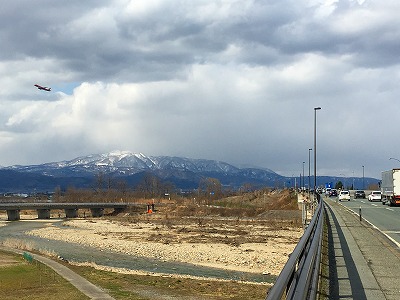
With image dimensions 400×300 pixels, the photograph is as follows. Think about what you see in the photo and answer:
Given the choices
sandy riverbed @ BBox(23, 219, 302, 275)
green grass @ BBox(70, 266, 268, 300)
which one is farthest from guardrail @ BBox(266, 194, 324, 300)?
sandy riverbed @ BBox(23, 219, 302, 275)

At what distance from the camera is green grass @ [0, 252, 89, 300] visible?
18.4 meters

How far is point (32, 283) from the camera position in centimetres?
2145

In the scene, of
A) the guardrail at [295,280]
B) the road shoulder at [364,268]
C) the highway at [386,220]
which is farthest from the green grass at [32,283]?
the highway at [386,220]

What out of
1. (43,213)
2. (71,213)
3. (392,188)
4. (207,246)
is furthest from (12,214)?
(392,188)

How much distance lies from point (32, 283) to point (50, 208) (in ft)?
256

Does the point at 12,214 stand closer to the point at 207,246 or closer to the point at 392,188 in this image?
the point at 207,246

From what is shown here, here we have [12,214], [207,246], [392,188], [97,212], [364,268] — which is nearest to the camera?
[364,268]

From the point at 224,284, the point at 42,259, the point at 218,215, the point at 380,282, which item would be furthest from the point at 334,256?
the point at 218,215

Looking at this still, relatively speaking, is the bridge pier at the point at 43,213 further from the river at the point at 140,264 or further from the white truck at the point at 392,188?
the white truck at the point at 392,188

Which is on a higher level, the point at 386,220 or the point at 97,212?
the point at 386,220

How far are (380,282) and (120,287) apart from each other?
10.9 metres

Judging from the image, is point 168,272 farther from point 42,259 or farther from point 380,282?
point 380,282

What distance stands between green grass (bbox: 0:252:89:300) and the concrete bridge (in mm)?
64997

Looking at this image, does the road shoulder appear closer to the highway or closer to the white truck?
the highway
